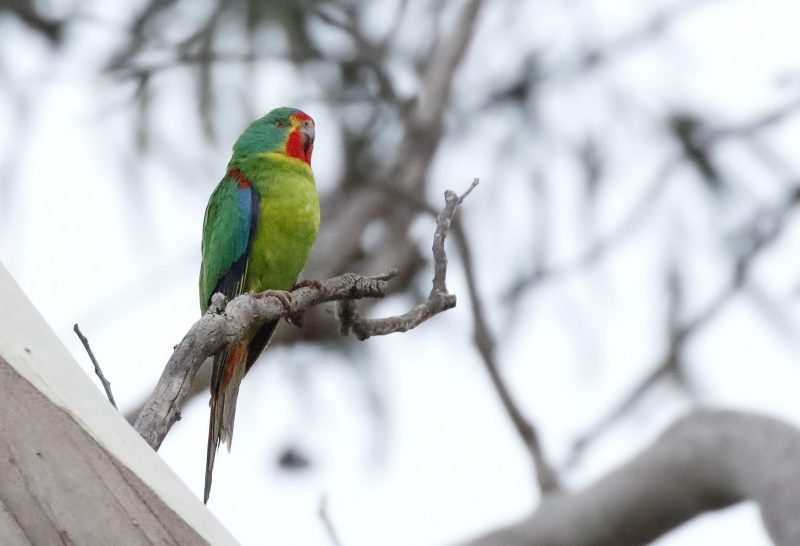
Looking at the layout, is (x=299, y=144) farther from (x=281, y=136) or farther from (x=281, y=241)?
(x=281, y=241)

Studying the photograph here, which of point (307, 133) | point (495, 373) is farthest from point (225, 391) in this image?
point (307, 133)

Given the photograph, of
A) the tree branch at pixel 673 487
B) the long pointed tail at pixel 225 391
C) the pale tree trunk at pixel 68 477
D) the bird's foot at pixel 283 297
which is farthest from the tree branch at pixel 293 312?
the pale tree trunk at pixel 68 477

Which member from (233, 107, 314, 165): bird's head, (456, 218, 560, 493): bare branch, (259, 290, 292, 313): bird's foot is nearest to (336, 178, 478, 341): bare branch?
(259, 290, 292, 313): bird's foot

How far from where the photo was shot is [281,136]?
426 centimetres

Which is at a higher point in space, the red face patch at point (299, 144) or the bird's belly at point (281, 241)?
the red face patch at point (299, 144)

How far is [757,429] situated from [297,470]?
7.58 ft

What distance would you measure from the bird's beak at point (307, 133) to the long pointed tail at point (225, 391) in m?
1.13

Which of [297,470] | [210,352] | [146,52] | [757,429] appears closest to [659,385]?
[297,470]

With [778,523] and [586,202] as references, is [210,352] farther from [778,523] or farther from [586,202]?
[586,202]

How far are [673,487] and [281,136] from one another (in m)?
2.75

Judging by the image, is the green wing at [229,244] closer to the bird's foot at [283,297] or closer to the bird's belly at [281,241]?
the bird's belly at [281,241]

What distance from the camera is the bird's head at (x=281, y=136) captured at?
13.8 ft

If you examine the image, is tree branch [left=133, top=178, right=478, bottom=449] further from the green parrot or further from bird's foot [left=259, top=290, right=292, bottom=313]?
the green parrot

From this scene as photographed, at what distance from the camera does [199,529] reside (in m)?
1.06
